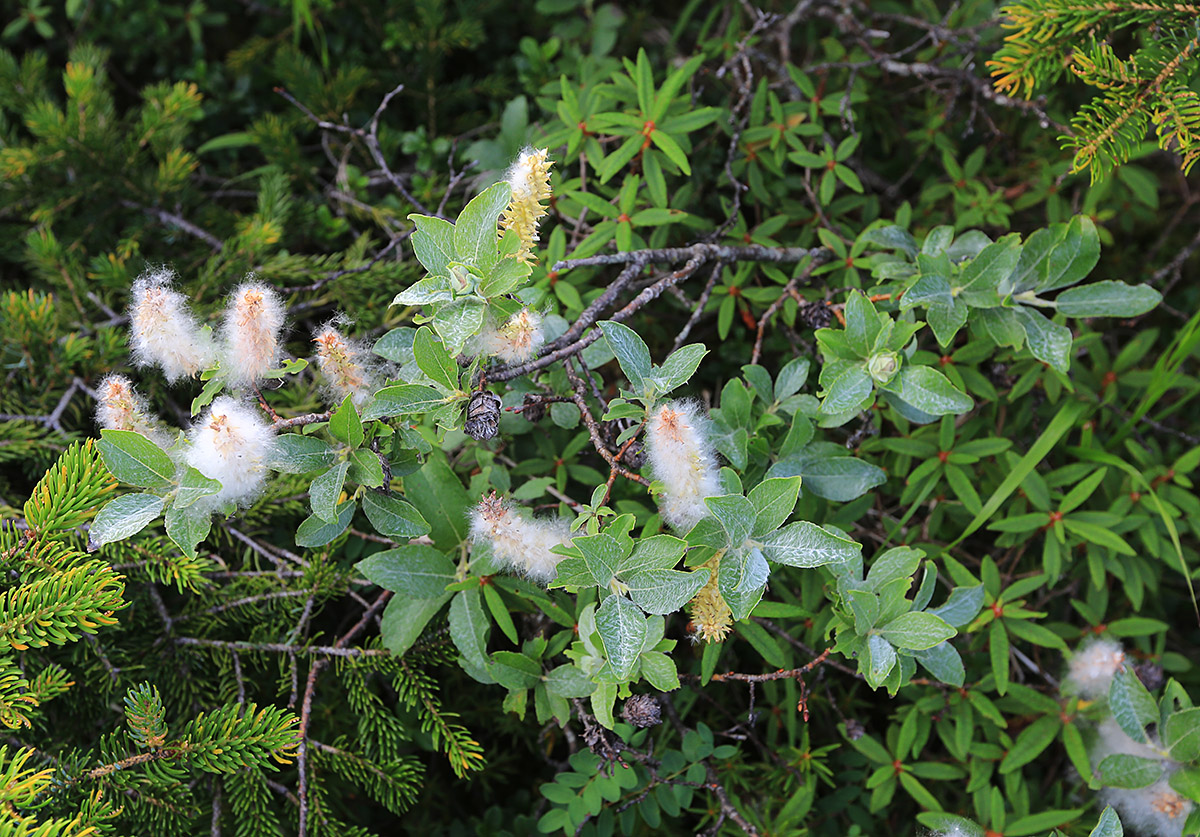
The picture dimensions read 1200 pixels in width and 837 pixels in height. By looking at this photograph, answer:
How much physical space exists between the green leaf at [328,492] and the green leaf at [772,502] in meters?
0.63

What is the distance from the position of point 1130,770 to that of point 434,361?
1515mm

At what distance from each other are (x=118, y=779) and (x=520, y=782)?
3.21 feet

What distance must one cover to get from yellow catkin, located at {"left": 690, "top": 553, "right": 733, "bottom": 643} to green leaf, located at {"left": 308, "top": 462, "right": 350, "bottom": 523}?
597mm

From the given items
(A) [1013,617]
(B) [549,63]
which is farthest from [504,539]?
(B) [549,63]

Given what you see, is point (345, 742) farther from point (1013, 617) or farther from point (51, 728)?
point (1013, 617)

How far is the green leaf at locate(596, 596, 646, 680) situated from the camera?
1.10 meters

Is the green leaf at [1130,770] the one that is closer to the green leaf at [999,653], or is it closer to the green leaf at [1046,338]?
the green leaf at [999,653]

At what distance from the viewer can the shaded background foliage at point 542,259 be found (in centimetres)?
162

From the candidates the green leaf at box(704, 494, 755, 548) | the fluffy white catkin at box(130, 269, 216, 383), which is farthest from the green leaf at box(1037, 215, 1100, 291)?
the fluffy white catkin at box(130, 269, 216, 383)

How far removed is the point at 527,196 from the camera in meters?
1.26

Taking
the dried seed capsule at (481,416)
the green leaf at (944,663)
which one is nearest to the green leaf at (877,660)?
the green leaf at (944,663)

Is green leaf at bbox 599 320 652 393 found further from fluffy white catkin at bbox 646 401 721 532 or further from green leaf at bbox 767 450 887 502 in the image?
green leaf at bbox 767 450 887 502

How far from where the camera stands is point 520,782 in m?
1.97

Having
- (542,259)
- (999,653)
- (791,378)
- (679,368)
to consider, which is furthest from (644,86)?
(999,653)
